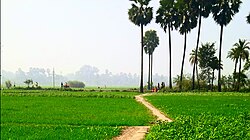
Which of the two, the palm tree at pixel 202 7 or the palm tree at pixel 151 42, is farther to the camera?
the palm tree at pixel 151 42

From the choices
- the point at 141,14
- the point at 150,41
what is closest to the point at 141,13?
the point at 141,14

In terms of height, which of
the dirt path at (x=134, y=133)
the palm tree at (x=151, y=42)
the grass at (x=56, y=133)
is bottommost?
the dirt path at (x=134, y=133)

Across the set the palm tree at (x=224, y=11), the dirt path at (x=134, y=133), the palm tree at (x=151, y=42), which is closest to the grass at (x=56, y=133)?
the dirt path at (x=134, y=133)

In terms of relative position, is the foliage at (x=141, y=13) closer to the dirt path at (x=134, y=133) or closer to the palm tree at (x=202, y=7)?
the palm tree at (x=202, y=7)

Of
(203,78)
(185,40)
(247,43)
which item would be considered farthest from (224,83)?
(185,40)

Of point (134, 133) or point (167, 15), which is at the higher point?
point (167, 15)

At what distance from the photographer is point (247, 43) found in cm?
7888

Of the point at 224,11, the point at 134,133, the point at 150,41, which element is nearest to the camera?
the point at 134,133

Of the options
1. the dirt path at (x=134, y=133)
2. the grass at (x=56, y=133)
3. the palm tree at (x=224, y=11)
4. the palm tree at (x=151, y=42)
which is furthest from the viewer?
the palm tree at (x=151, y=42)

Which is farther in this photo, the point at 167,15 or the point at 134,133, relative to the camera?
the point at 167,15

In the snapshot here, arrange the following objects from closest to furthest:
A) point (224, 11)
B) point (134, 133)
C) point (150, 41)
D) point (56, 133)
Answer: point (56, 133), point (134, 133), point (224, 11), point (150, 41)

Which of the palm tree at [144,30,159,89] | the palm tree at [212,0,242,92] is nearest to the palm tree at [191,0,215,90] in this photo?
the palm tree at [212,0,242,92]

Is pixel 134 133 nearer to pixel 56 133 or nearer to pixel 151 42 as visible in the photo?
pixel 56 133

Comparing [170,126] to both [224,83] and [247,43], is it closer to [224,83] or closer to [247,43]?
[247,43]
